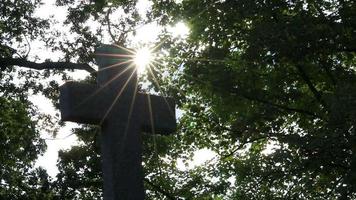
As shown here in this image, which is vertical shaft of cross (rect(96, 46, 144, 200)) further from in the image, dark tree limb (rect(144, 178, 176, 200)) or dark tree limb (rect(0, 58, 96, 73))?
dark tree limb (rect(144, 178, 176, 200))

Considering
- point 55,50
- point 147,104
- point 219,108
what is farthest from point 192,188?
point 147,104

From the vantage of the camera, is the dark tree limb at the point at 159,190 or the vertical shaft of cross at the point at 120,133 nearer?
the vertical shaft of cross at the point at 120,133

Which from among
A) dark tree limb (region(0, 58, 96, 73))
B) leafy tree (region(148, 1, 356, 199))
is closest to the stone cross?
leafy tree (region(148, 1, 356, 199))

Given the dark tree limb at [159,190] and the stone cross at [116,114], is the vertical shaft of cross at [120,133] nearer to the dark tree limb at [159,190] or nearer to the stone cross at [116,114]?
the stone cross at [116,114]

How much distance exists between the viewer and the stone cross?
389 cm

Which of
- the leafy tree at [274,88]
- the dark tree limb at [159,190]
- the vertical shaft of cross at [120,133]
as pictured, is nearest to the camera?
the vertical shaft of cross at [120,133]

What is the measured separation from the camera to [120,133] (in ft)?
13.4

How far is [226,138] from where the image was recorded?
15.4 m

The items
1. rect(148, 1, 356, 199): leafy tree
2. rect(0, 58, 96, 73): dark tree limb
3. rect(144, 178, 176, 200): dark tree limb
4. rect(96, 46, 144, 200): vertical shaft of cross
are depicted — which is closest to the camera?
rect(96, 46, 144, 200): vertical shaft of cross

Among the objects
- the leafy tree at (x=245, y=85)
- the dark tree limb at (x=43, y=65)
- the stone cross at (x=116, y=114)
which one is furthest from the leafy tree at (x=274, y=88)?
the stone cross at (x=116, y=114)

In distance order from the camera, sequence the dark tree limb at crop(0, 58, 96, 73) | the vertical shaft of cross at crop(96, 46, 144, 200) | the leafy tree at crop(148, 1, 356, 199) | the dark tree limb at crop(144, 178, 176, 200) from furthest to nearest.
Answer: the dark tree limb at crop(144, 178, 176, 200) < the dark tree limb at crop(0, 58, 96, 73) < the leafy tree at crop(148, 1, 356, 199) < the vertical shaft of cross at crop(96, 46, 144, 200)

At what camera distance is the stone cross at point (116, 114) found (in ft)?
12.8

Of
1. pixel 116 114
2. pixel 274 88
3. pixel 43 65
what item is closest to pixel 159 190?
pixel 43 65

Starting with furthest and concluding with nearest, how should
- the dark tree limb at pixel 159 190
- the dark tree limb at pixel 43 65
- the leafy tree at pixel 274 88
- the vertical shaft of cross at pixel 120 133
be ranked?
the dark tree limb at pixel 159 190
the dark tree limb at pixel 43 65
the leafy tree at pixel 274 88
the vertical shaft of cross at pixel 120 133
